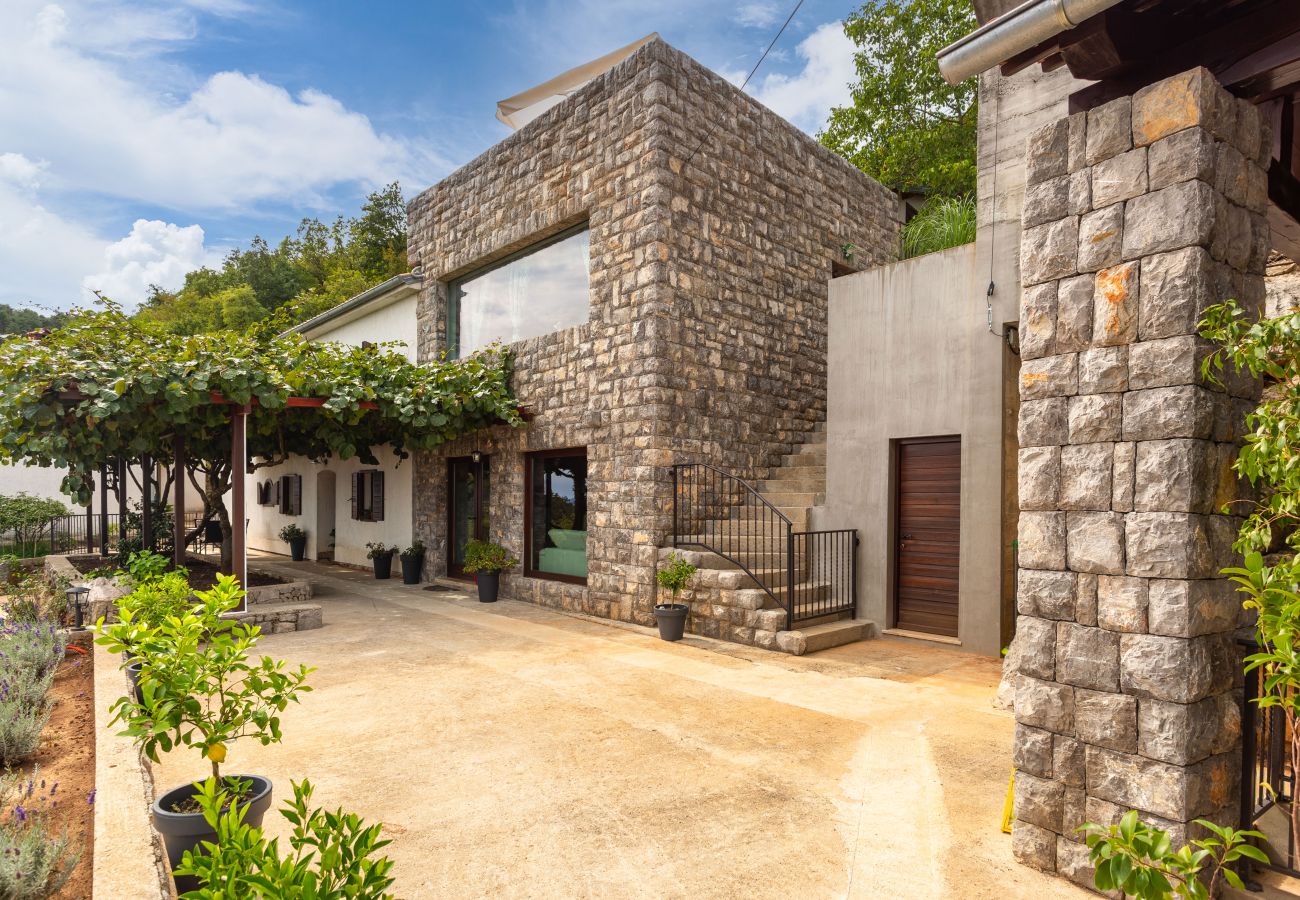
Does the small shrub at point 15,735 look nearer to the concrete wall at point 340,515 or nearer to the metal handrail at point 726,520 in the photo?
the metal handrail at point 726,520

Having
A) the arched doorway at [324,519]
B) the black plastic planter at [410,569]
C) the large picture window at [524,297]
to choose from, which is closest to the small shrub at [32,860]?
the large picture window at [524,297]

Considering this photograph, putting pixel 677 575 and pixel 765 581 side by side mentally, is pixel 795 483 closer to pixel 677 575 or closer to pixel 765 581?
pixel 765 581

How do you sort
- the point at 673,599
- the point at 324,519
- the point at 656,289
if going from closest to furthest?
the point at 673,599 < the point at 656,289 < the point at 324,519

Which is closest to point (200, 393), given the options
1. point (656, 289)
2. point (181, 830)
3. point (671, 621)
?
point (656, 289)

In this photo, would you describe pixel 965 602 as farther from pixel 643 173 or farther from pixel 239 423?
pixel 239 423

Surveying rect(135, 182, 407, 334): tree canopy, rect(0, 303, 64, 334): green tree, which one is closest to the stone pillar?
rect(135, 182, 407, 334): tree canopy

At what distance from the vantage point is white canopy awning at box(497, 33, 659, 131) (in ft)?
26.5

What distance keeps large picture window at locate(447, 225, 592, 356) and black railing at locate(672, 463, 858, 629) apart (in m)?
2.49

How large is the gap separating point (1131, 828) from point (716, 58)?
8354 mm

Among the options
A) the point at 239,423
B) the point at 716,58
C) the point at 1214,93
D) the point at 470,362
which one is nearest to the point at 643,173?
the point at 716,58

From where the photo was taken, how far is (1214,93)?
2311mm

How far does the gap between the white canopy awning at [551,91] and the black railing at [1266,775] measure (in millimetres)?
7616

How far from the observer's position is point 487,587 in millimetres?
8805

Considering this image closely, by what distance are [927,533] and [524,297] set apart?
5721 mm
